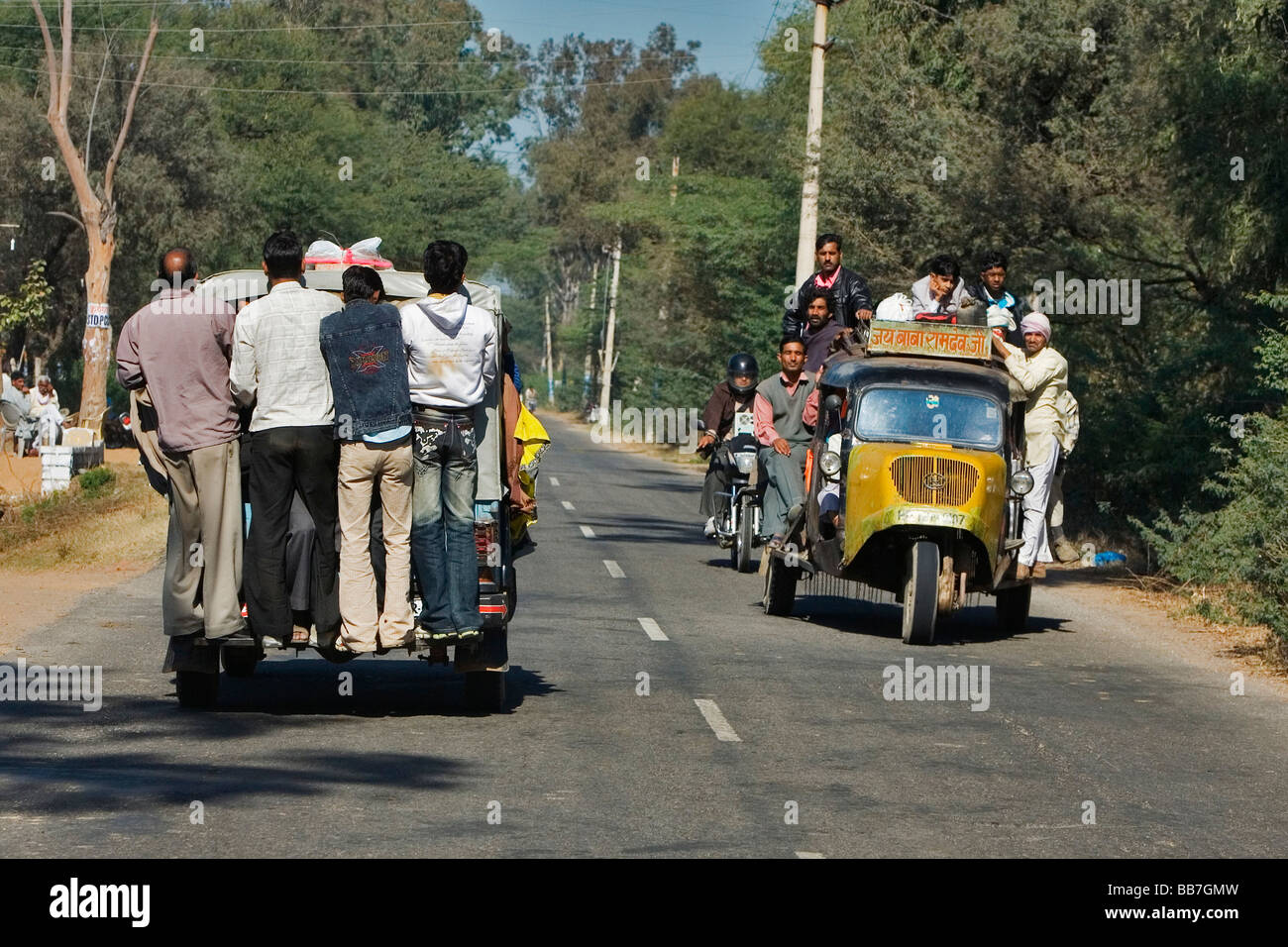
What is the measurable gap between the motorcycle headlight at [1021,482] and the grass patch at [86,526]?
924cm

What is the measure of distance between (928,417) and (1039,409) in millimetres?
1468

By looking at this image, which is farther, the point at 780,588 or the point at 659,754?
the point at 780,588

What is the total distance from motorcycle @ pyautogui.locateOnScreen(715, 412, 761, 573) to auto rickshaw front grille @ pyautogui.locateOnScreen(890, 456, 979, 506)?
17.9 ft

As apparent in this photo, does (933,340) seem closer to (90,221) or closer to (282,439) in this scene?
(282,439)

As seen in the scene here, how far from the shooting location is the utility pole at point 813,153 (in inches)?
1223

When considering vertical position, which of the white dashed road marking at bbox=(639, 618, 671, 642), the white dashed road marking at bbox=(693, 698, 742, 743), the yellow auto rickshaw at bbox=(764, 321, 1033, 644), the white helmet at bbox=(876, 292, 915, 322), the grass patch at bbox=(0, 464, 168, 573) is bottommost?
the grass patch at bbox=(0, 464, 168, 573)

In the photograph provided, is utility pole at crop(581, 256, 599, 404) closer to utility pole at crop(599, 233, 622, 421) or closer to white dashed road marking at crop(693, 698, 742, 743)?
utility pole at crop(599, 233, 622, 421)

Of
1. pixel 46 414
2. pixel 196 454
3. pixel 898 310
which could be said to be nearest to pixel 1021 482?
pixel 898 310

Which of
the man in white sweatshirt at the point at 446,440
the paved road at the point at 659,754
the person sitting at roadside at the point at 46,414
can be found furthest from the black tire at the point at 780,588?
the person sitting at roadside at the point at 46,414

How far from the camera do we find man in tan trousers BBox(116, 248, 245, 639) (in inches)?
393

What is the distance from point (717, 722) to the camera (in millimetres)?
10766

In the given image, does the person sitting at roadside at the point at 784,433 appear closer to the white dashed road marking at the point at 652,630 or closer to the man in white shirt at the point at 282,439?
the white dashed road marking at the point at 652,630

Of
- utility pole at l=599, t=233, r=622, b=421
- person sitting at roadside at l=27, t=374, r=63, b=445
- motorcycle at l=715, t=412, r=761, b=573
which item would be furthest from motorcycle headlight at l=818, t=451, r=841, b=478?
utility pole at l=599, t=233, r=622, b=421

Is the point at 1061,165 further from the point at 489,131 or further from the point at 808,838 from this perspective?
the point at 489,131
